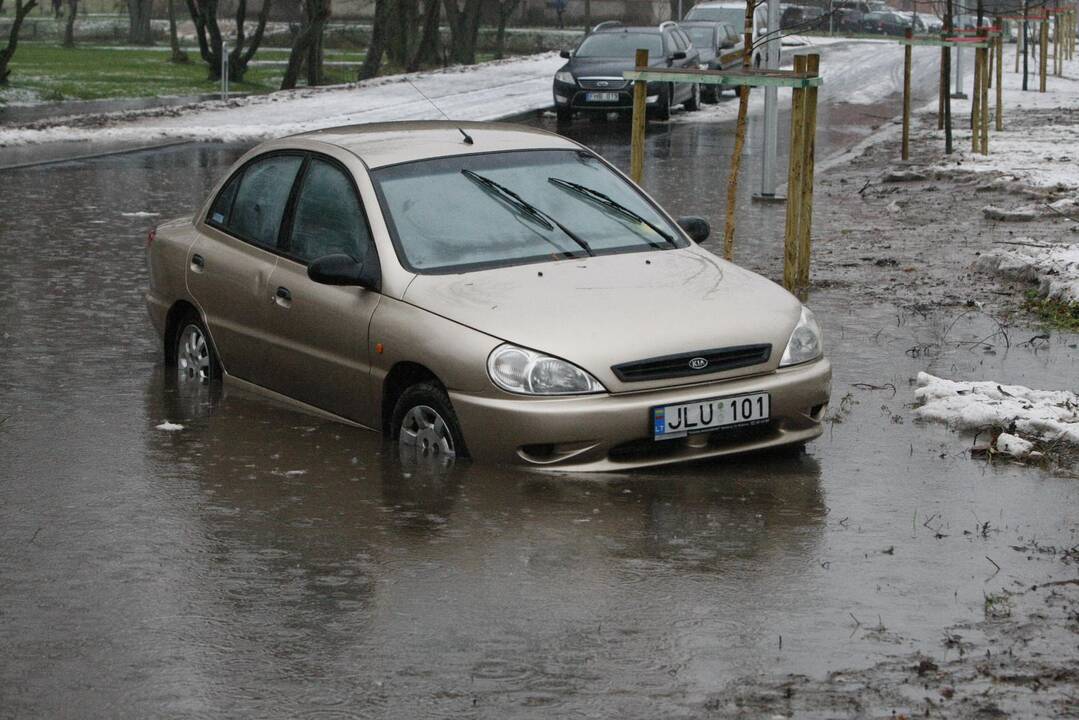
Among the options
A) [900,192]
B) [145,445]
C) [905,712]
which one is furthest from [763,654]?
[900,192]

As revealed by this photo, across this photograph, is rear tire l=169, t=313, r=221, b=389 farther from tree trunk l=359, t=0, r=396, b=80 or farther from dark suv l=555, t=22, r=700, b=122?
tree trunk l=359, t=0, r=396, b=80

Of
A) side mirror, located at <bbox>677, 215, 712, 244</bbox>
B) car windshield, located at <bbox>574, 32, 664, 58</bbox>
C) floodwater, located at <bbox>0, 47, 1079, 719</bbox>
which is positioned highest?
car windshield, located at <bbox>574, 32, 664, 58</bbox>

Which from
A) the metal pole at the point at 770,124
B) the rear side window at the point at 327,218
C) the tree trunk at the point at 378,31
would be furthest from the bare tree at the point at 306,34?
the rear side window at the point at 327,218

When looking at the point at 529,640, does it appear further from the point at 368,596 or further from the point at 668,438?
the point at 668,438

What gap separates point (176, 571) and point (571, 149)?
11.9 feet

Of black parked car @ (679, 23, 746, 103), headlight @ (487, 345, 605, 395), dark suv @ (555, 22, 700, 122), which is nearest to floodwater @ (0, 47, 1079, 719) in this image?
headlight @ (487, 345, 605, 395)

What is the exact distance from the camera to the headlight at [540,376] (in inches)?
272

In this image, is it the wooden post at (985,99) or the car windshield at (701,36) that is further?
the car windshield at (701,36)

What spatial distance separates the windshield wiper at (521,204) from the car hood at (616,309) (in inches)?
12.1

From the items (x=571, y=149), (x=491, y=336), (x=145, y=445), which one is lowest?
(x=145, y=445)

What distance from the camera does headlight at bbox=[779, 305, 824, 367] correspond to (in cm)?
738

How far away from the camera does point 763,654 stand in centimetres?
504

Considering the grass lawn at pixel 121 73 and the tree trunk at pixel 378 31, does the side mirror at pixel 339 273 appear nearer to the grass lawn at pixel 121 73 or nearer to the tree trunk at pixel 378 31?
the grass lawn at pixel 121 73

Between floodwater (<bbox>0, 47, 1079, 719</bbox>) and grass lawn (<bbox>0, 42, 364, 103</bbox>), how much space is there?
27.8 meters
